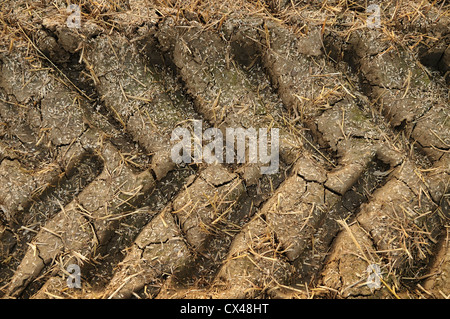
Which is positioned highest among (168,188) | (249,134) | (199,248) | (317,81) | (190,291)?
(317,81)

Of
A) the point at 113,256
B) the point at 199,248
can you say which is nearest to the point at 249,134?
the point at 199,248

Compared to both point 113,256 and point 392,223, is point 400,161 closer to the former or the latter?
point 392,223

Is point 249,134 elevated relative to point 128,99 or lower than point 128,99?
lower

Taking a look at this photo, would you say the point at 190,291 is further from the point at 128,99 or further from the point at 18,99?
the point at 18,99

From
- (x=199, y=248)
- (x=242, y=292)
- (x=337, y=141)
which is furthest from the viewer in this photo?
(x=337, y=141)

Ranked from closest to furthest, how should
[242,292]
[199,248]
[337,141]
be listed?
[242,292], [199,248], [337,141]

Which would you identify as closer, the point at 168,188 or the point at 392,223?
the point at 392,223
